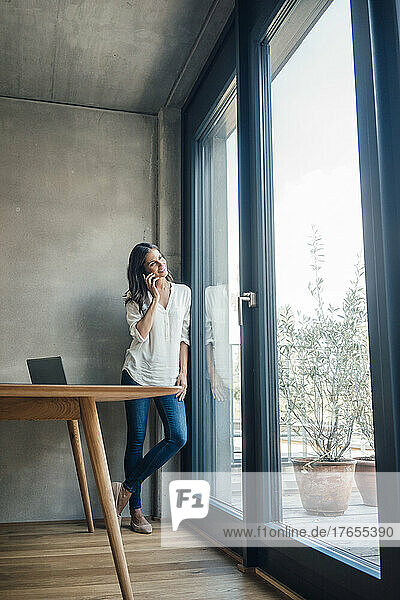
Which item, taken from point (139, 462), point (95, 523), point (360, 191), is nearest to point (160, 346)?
point (139, 462)

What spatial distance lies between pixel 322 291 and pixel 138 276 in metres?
1.48

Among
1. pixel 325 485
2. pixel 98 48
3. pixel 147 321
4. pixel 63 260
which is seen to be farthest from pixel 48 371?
pixel 98 48

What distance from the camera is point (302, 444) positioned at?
6.07ft

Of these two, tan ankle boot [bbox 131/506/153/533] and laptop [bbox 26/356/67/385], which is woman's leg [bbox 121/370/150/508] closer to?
tan ankle boot [bbox 131/506/153/533]

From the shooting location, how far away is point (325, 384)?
1.74 meters

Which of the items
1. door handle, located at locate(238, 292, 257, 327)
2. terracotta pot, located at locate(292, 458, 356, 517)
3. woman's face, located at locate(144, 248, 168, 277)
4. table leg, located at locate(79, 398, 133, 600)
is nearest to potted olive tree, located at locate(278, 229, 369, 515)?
terracotta pot, located at locate(292, 458, 356, 517)

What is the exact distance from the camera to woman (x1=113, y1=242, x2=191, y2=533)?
2955 millimetres

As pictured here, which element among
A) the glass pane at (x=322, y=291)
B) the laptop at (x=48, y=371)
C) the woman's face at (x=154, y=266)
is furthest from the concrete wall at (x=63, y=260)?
the glass pane at (x=322, y=291)

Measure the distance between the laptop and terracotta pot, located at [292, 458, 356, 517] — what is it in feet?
3.20

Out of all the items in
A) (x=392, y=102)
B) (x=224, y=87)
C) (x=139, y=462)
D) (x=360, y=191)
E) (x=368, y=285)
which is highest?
(x=224, y=87)

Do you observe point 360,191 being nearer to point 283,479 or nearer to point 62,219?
point 283,479

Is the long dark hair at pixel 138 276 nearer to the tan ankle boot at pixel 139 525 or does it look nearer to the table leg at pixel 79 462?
the table leg at pixel 79 462

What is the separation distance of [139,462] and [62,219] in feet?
4.67

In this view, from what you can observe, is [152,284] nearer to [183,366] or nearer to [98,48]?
[183,366]
